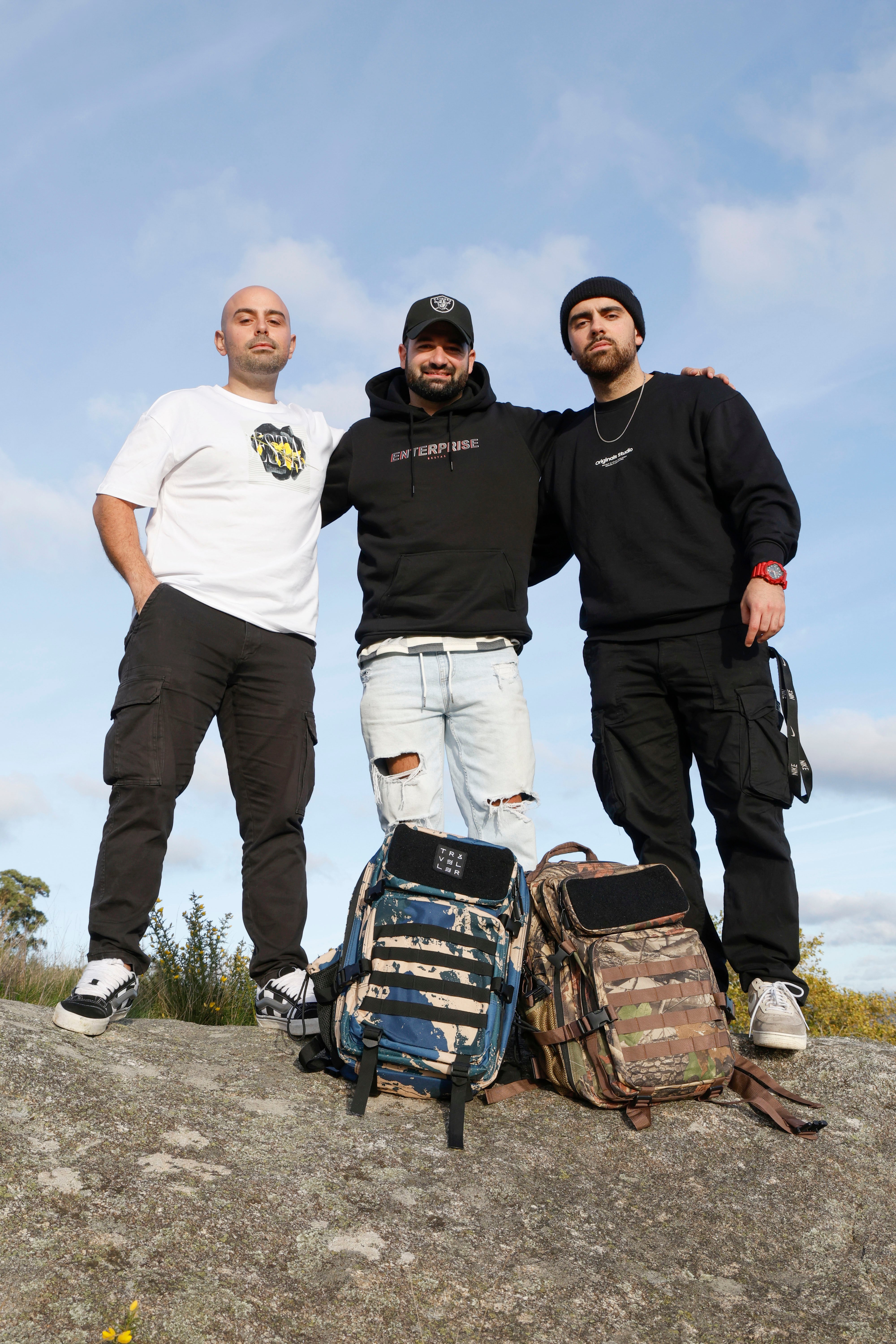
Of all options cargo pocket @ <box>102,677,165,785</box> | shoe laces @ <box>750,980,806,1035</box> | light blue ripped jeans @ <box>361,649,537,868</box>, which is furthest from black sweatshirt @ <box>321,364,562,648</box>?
shoe laces @ <box>750,980,806,1035</box>

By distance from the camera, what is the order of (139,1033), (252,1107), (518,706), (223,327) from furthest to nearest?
(223,327) < (518,706) < (139,1033) < (252,1107)

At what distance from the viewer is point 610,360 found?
502 cm

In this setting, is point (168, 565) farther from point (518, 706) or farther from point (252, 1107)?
point (252, 1107)

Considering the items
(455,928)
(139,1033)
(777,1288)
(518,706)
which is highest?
(518,706)

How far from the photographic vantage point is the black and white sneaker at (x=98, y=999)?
13.1 feet

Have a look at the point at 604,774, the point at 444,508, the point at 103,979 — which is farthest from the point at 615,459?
the point at 103,979

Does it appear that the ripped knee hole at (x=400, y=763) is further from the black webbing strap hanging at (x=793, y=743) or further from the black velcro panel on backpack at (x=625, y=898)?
the black webbing strap hanging at (x=793, y=743)

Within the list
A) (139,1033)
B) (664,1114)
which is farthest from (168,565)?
A: (664,1114)

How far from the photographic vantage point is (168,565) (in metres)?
4.70

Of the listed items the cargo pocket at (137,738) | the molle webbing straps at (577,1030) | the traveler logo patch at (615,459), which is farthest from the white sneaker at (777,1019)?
the cargo pocket at (137,738)

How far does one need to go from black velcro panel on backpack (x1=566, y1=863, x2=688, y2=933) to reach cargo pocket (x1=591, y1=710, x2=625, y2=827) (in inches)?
22.5

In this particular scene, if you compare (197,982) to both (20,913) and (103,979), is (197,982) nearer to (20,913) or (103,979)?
(103,979)

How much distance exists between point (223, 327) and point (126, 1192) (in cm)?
427

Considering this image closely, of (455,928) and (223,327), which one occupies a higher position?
(223,327)
